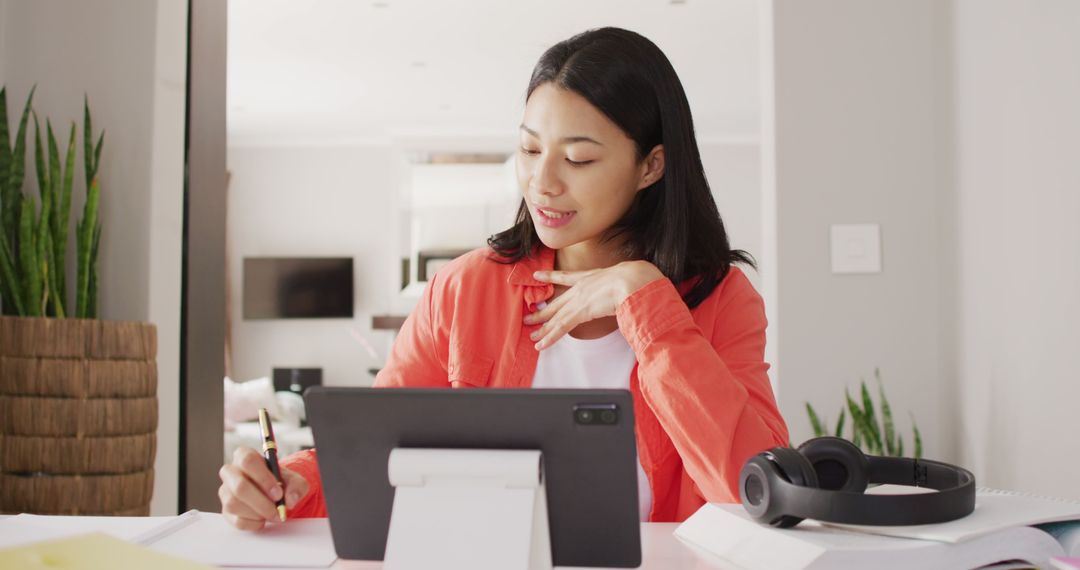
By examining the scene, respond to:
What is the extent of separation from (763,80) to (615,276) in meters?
1.44

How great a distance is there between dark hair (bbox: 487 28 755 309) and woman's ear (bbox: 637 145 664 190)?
15 millimetres

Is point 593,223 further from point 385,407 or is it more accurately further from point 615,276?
point 385,407

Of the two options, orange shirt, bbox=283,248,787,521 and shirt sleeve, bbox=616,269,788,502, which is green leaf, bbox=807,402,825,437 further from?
shirt sleeve, bbox=616,269,788,502

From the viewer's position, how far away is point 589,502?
2.54 ft

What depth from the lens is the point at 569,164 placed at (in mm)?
1430

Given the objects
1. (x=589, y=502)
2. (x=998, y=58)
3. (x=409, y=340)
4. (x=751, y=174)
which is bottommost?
(x=589, y=502)

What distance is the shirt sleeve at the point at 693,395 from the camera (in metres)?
1.23

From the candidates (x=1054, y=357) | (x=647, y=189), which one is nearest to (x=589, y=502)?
(x=647, y=189)

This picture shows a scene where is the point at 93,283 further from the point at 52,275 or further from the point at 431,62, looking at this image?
the point at 431,62

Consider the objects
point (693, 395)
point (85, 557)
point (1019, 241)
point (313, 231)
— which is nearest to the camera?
point (85, 557)

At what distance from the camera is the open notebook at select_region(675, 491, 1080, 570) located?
77cm

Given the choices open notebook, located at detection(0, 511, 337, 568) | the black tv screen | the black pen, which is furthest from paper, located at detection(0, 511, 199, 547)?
the black tv screen

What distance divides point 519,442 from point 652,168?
876 mm

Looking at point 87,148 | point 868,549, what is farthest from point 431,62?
point 868,549
